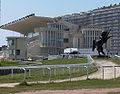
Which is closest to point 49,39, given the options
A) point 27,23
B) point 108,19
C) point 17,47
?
point 17,47

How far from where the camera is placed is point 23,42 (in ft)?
254

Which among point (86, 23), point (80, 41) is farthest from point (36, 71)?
point (86, 23)

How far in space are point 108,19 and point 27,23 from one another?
40.0 m

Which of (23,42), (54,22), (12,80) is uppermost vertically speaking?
(54,22)

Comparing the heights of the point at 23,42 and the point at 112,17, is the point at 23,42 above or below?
below

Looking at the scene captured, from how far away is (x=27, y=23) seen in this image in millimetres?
105500

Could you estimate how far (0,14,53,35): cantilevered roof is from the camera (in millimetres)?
99125

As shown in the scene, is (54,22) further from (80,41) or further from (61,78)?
(61,78)

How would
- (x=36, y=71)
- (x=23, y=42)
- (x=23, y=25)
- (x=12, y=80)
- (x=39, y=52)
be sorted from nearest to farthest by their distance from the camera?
(x=12, y=80) < (x=36, y=71) < (x=23, y=42) < (x=39, y=52) < (x=23, y=25)

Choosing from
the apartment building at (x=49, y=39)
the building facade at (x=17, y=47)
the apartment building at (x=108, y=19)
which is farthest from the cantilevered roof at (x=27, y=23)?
the apartment building at (x=108, y=19)

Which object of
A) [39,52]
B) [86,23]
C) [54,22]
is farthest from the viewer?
[86,23]

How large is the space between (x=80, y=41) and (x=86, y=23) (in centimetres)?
3971

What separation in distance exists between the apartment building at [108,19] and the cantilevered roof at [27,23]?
102ft

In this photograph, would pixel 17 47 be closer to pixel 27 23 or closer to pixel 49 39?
pixel 49 39
